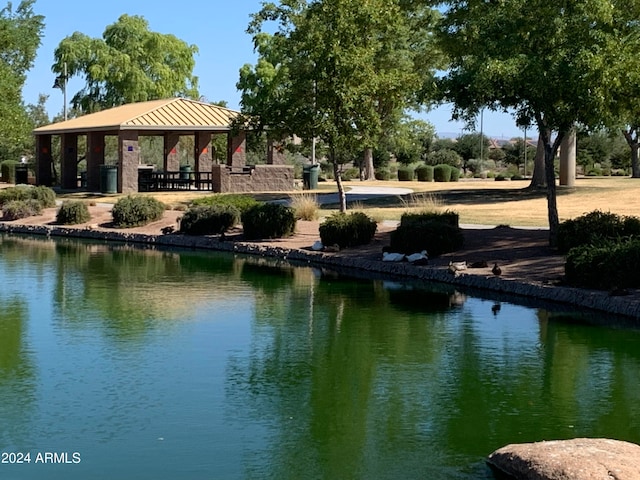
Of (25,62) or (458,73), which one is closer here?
(458,73)

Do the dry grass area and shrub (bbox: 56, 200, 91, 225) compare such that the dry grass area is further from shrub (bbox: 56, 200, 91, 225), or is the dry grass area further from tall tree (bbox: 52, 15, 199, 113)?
tall tree (bbox: 52, 15, 199, 113)

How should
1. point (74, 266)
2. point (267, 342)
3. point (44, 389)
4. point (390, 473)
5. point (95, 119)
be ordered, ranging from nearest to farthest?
point (390, 473), point (44, 389), point (267, 342), point (74, 266), point (95, 119)

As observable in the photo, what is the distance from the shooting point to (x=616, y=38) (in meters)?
21.3

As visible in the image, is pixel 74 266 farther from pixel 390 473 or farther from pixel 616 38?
pixel 390 473

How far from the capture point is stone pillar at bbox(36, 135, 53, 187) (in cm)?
4975

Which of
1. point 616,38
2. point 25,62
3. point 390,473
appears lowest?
point 390,473

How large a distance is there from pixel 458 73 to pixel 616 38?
350 centimetres

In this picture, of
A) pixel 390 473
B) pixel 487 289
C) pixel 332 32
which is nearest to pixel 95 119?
pixel 332 32

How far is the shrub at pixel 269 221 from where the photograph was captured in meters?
28.2

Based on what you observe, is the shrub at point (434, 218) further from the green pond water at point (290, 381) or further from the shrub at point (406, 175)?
the shrub at point (406, 175)

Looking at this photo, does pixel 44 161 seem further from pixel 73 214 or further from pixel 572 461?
pixel 572 461

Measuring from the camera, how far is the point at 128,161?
141 ft

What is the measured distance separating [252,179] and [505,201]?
12.2 m

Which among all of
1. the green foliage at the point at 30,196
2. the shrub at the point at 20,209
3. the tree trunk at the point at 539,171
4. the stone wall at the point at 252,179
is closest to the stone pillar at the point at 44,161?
the stone wall at the point at 252,179
